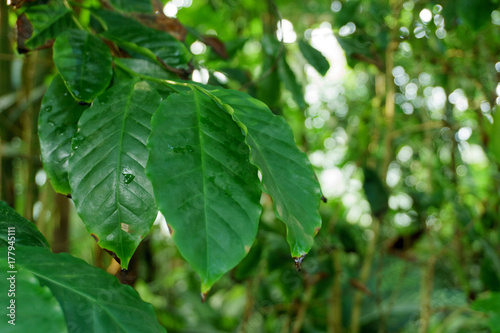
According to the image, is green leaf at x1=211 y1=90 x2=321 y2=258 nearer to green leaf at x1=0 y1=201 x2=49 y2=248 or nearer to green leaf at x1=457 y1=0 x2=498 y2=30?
green leaf at x1=0 y1=201 x2=49 y2=248

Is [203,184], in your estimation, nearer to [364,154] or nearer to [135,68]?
[135,68]

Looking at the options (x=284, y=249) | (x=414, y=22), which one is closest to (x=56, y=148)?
(x=284, y=249)

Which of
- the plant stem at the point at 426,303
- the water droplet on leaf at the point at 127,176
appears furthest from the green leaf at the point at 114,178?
the plant stem at the point at 426,303

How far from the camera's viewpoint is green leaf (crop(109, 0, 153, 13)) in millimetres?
490

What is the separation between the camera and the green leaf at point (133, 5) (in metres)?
0.49

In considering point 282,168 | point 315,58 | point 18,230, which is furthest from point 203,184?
point 315,58

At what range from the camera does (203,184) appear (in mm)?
298

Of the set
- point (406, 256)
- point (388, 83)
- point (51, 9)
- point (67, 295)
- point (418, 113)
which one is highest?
point (51, 9)

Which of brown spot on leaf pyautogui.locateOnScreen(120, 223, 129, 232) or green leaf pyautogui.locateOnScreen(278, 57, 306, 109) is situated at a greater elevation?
brown spot on leaf pyautogui.locateOnScreen(120, 223, 129, 232)

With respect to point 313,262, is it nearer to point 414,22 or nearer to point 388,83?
point 388,83

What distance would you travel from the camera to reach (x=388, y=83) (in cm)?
99

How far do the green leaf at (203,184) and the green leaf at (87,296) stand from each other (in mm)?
61

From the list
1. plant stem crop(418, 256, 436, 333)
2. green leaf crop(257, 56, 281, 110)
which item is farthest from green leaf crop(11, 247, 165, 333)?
plant stem crop(418, 256, 436, 333)

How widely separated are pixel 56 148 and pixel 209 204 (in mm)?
185
